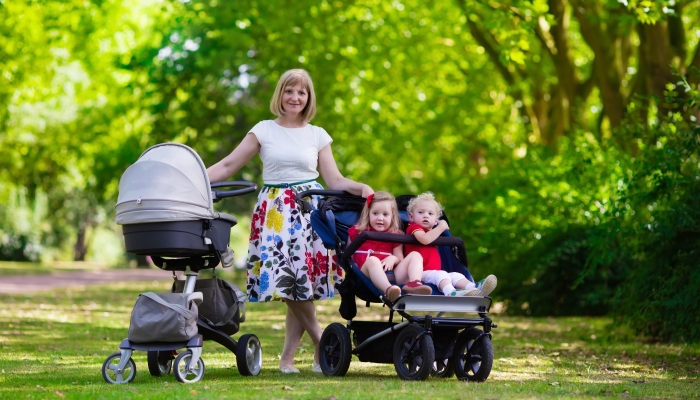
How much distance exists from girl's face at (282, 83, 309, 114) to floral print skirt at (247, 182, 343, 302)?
0.55 metres

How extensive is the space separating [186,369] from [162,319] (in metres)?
0.42

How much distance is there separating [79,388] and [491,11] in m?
8.45

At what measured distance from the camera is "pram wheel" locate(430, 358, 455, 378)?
702 cm

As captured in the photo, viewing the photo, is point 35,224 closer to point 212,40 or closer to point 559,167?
point 212,40

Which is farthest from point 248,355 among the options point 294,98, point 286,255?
point 294,98

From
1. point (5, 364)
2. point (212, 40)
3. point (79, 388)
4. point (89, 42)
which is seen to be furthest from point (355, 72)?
point (79, 388)

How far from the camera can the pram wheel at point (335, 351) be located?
273 inches

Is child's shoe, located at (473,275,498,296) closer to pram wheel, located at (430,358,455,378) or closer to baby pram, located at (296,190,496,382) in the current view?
baby pram, located at (296,190,496,382)

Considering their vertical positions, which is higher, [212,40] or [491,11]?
[212,40]

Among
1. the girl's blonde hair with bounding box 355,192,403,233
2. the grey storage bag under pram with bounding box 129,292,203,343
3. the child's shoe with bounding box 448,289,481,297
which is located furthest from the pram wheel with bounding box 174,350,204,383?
the child's shoe with bounding box 448,289,481,297

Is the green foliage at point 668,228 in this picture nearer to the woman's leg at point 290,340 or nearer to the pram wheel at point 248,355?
the woman's leg at point 290,340

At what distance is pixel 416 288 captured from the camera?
259 inches

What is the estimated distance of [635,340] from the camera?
37.0ft

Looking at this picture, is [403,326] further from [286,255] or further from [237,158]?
[237,158]
